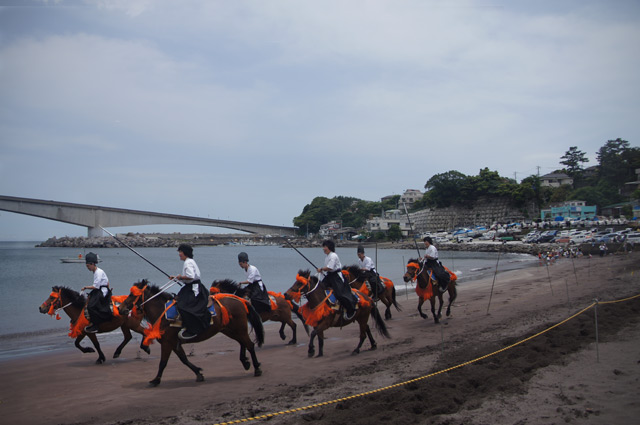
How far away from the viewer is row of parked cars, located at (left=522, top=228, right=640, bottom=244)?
4497cm

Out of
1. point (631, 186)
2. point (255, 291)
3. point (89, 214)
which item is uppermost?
point (89, 214)

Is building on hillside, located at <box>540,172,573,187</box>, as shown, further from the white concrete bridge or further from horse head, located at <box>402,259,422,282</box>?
horse head, located at <box>402,259,422,282</box>

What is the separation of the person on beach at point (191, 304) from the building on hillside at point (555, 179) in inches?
3996

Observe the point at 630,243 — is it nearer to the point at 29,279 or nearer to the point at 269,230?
the point at 29,279

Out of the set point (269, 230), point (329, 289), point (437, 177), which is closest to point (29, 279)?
point (329, 289)

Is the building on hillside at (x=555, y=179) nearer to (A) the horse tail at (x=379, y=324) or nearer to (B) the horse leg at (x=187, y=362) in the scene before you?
(A) the horse tail at (x=379, y=324)

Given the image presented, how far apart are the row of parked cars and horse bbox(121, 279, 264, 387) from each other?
149 feet

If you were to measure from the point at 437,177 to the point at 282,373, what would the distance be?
10094 cm

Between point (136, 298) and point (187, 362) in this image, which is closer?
point (187, 362)

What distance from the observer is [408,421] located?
5422 mm

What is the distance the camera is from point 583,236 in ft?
181

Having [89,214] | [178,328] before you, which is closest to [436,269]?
[178,328]

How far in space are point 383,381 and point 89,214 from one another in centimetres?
6730

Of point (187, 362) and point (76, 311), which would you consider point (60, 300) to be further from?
point (187, 362)
